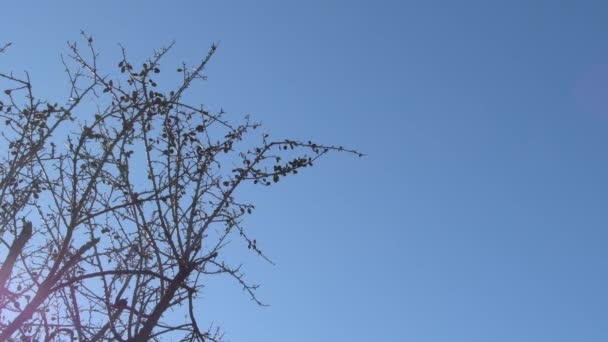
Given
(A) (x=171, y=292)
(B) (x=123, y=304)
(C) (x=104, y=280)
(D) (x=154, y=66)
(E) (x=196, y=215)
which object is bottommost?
(B) (x=123, y=304)

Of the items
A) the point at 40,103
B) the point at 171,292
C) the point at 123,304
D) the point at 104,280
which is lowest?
the point at 123,304

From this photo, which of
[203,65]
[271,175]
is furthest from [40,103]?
[271,175]

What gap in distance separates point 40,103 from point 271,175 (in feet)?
8.11

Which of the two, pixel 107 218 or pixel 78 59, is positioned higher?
pixel 78 59

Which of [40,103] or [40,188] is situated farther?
[40,188]

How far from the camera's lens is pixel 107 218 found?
23.8ft

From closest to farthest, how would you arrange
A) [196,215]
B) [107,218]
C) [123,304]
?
1. [123,304]
2. [196,215]
3. [107,218]

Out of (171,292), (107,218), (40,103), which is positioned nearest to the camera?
(171,292)

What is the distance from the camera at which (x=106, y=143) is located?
6.44m

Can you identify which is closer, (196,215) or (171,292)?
(171,292)

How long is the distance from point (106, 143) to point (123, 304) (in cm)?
398

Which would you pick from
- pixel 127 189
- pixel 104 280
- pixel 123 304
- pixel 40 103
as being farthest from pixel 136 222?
pixel 123 304

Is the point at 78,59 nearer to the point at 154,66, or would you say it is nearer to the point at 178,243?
the point at 154,66

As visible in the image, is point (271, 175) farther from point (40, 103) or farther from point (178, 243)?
point (40, 103)
